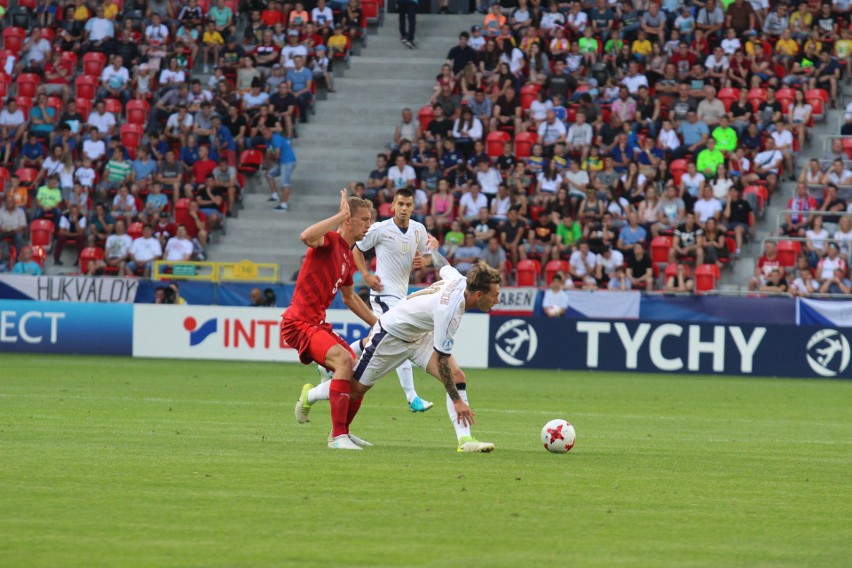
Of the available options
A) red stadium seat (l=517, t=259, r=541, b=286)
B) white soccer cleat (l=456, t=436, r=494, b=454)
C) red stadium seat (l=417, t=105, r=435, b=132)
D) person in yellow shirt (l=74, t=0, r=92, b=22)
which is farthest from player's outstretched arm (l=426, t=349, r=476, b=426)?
person in yellow shirt (l=74, t=0, r=92, b=22)

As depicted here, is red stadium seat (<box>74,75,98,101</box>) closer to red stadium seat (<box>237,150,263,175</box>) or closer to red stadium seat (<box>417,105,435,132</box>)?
red stadium seat (<box>237,150,263,175</box>)

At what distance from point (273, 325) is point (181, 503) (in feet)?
59.1

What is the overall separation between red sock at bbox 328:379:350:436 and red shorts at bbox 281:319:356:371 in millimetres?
522

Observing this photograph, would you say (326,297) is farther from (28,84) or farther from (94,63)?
(28,84)

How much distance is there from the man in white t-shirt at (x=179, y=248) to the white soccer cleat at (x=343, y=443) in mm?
19978

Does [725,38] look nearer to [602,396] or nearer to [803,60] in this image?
[803,60]

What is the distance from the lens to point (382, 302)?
16047mm

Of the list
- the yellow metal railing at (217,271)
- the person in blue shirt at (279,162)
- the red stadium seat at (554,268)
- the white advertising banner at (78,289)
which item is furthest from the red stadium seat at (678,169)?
the white advertising banner at (78,289)

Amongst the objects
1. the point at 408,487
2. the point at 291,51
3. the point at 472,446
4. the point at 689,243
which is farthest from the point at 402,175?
the point at 408,487

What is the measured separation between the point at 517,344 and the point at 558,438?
1428 centimetres

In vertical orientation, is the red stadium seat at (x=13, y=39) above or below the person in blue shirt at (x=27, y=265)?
above

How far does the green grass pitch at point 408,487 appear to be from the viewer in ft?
22.7

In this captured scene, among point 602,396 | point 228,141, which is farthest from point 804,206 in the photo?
point 228,141

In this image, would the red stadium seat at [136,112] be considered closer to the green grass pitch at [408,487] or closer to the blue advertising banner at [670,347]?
the blue advertising banner at [670,347]
